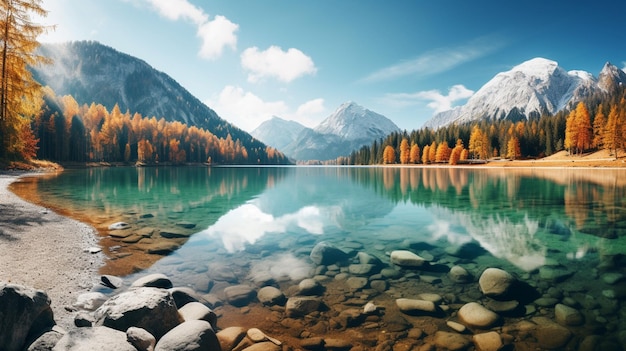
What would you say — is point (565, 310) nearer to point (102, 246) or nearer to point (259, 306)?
point (259, 306)

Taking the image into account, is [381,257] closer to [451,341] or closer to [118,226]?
[451,341]

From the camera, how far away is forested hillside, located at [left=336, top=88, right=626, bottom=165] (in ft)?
362

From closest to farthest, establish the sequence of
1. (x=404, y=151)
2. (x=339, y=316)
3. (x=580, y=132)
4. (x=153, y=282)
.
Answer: (x=339, y=316)
(x=153, y=282)
(x=580, y=132)
(x=404, y=151)

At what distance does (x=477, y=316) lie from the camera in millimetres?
9031

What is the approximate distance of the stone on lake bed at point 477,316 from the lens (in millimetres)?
8734

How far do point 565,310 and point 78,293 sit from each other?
15802 mm

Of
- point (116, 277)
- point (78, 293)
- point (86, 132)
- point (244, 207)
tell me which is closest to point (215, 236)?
point (116, 277)

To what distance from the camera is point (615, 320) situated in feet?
29.0

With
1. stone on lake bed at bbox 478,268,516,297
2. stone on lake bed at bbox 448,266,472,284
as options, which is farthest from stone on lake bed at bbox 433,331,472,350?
stone on lake bed at bbox 448,266,472,284

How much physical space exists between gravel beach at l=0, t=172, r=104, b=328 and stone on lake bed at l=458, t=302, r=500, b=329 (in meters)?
11.2

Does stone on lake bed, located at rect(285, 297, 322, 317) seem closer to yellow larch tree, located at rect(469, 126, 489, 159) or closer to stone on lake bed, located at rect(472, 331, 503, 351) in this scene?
stone on lake bed, located at rect(472, 331, 503, 351)

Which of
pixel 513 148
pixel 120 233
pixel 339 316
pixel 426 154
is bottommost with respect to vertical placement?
pixel 339 316

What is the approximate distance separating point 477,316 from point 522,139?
167587 millimetres

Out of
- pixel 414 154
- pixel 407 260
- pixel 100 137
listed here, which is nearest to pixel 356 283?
pixel 407 260
